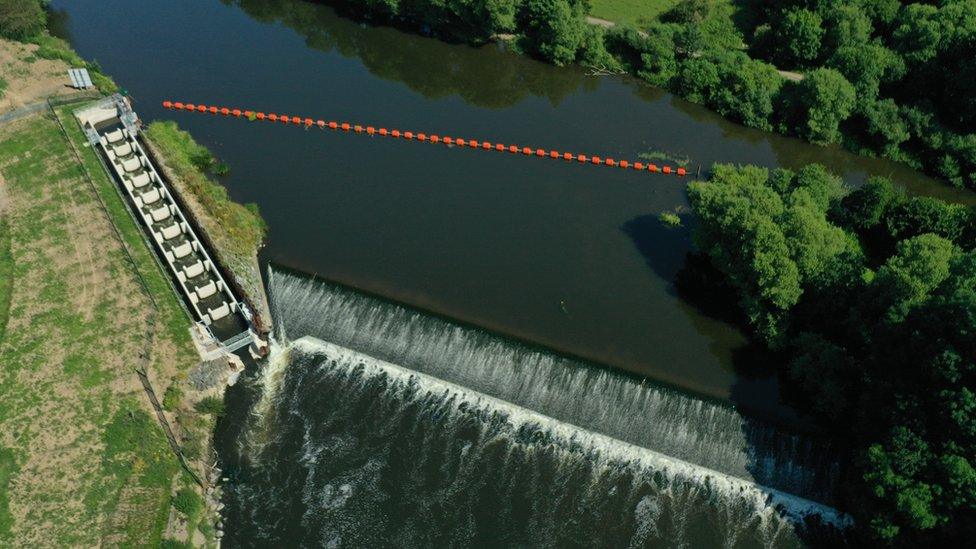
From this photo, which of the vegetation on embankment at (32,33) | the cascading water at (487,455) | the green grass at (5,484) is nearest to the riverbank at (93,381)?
the green grass at (5,484)

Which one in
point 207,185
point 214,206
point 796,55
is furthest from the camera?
point 796,55

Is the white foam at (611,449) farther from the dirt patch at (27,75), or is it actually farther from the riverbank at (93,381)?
the dirt patch at (27,75)

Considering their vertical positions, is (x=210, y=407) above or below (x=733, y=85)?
below

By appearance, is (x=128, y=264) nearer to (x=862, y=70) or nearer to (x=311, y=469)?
(x=311, y=469)

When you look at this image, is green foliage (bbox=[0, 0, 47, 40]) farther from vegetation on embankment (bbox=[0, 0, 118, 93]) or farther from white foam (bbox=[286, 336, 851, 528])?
white foam (bbox=[286, 336, 851, 528])

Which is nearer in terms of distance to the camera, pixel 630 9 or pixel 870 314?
pixel 870 314

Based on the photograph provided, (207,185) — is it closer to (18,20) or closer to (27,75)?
(27,75)

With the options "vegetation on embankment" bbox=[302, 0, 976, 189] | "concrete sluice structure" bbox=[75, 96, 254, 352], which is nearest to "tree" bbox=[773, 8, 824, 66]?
"vegetation on embankment" bbox=[302, 0, 976, 189]

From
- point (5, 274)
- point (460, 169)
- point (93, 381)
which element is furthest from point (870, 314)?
point (5, 274)
